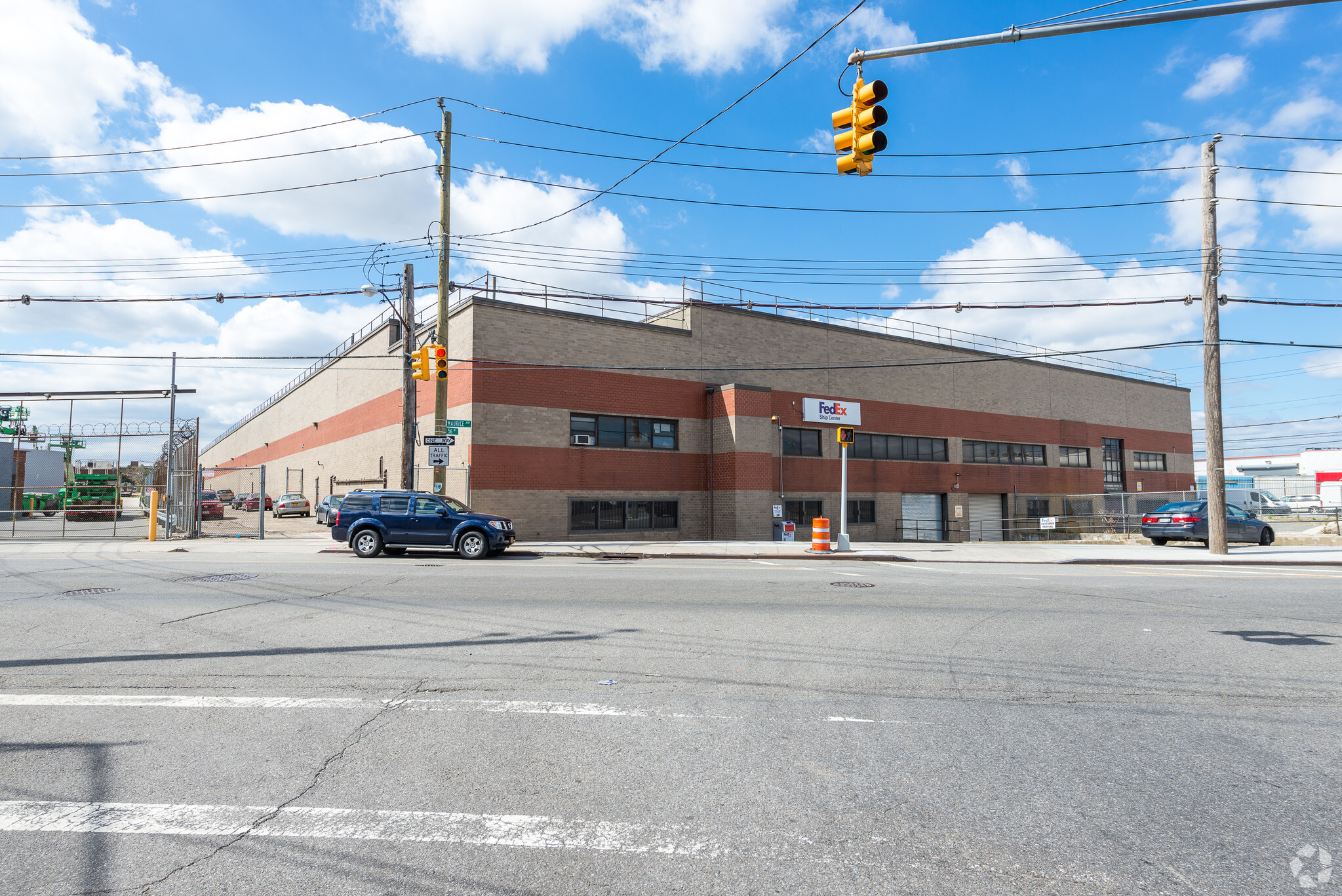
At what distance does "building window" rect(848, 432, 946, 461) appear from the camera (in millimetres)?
33188

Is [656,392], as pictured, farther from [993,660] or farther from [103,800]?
[103,800]

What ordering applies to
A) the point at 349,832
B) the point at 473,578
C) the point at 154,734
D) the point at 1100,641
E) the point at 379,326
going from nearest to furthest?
the point at 349,832 < the point at 154,734 < the point at 1100,641 < the point at 473,578 < the point at 379,326

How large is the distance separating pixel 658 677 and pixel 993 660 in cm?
323

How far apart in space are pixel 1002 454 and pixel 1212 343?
1780cm

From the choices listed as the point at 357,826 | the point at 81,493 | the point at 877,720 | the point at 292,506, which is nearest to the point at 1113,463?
the point at 877,720

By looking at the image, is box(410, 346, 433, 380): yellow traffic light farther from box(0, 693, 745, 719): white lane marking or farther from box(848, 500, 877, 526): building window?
box(848, 500, 877, 526): building window

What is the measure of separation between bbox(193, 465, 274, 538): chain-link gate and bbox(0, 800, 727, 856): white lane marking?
18952mm

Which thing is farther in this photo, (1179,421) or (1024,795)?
(1179,421)

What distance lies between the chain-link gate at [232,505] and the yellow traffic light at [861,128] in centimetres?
1801

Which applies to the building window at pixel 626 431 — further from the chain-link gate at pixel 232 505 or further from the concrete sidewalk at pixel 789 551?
→ the chain-link gate at pixel 232 505

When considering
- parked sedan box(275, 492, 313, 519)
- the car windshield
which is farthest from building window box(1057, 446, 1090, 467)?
parked sedan box(275, 492, 313, 519)

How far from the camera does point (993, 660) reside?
718cm

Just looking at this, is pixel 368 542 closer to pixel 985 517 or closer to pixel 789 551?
pixel 789 551

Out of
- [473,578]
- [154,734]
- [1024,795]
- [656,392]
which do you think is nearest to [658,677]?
[1024,795]
